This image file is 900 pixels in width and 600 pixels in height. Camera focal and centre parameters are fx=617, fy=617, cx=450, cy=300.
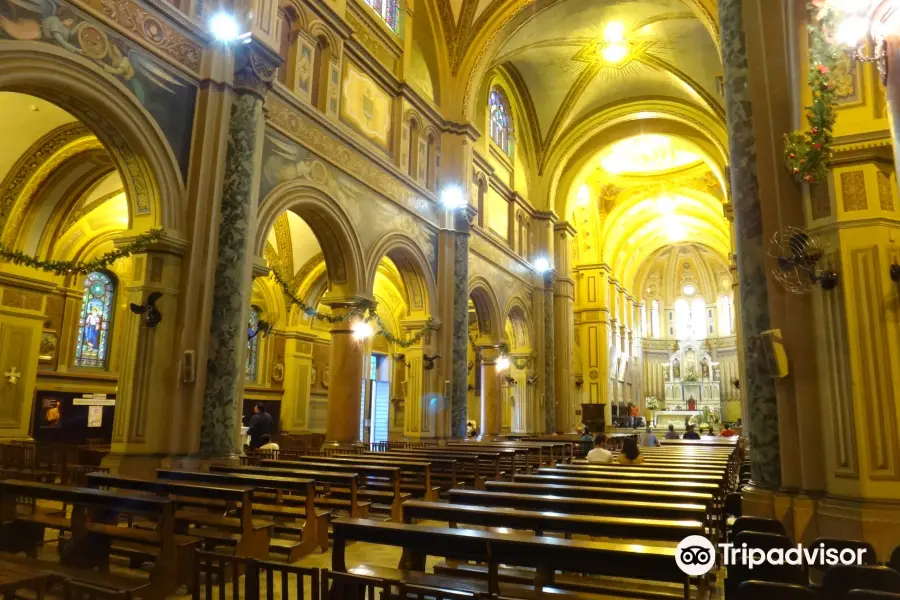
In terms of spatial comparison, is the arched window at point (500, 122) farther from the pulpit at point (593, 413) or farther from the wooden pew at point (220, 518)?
the wooden pew at point (220, 518)

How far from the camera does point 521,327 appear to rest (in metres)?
23.5

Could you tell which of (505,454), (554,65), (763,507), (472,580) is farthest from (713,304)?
(472,580)

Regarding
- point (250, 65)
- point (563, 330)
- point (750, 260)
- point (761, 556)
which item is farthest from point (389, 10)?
point (761, 556)

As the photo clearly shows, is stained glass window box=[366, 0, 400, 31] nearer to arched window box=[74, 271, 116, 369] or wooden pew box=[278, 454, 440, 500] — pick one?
arched window box=[74, 271, 116, 369]

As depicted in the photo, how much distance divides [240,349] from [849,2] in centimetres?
845

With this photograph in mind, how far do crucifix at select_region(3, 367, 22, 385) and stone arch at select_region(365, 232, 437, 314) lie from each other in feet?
25.9

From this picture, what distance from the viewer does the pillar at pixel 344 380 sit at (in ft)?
43.5

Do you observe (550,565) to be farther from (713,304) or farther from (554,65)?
(713,304)

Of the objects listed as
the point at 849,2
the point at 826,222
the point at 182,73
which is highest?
the point at 182,73

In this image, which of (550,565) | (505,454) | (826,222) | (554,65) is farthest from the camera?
(554,65)

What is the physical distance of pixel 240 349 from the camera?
9.45m

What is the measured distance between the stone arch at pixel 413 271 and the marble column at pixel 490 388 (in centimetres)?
493

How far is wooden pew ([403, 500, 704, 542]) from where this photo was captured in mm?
3916

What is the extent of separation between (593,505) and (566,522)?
0.94 m
